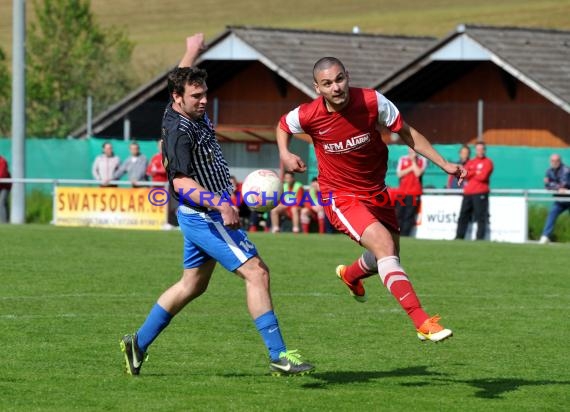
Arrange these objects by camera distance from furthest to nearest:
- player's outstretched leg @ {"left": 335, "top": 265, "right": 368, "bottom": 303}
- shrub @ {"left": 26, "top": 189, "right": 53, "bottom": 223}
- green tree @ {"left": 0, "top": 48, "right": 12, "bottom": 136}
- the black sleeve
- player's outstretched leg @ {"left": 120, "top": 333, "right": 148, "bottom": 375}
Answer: green tree @ {"left": 0, "top": 48, "right": 12, "bottom": 136} < shrub @ {"left": 26, "top": 189, "right": 53, "bottom": 223} < player's outstretched leg @ {"left": 335, "top": 265, "right": 368, "bottom": 303} < player's outstretched leg @ {"left": 120, "top": 333, "right": 148, "bottom": 375} < the black sleeve

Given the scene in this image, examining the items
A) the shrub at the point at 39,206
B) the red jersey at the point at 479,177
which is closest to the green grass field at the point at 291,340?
the red jersey at the point at 479,177

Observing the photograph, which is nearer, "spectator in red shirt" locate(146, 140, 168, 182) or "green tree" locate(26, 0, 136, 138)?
"spectator in red shirt" locate(146, 140, 168, 182)

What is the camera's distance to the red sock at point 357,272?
34.7 ft

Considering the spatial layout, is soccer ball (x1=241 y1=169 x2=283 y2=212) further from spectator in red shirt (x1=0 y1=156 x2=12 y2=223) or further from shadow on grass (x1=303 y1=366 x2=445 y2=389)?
spectator in red shirt (x1=0 y1=156 x2=12 y2=223)

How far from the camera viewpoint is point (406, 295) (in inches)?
345

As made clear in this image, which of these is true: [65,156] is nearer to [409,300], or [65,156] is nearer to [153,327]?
[153,327]

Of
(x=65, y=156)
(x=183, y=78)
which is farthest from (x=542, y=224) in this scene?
(x=183, y=78)

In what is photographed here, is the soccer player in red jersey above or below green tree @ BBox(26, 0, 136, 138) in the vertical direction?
below

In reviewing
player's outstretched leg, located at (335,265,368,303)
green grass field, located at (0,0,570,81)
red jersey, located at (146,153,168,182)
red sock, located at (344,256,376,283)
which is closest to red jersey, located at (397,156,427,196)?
red jersey, located at (146,153,168,182)

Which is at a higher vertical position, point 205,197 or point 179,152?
point 179,152

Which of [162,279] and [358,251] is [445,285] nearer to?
[162,279]

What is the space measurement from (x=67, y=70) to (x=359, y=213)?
53.0 m

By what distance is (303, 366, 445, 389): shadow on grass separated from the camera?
8977 millimetres

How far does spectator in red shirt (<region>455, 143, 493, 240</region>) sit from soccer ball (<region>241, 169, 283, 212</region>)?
626 inches
